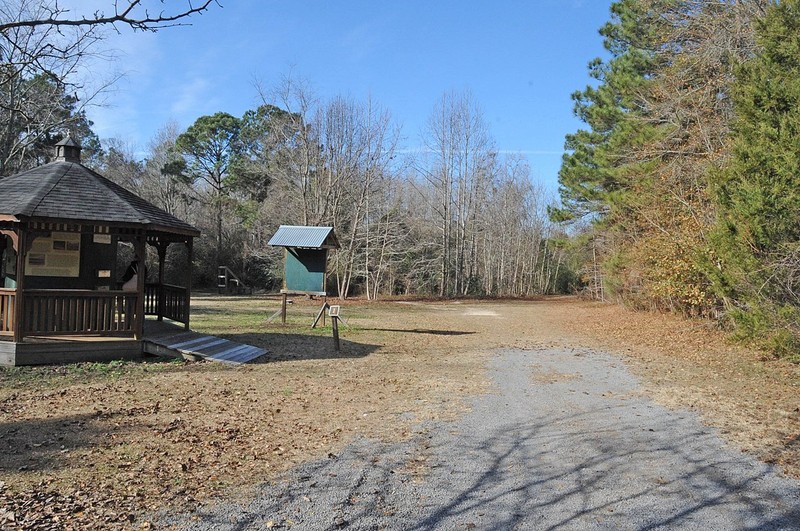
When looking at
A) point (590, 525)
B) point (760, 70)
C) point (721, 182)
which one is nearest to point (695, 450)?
point (590, 525)

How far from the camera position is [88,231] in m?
10.5

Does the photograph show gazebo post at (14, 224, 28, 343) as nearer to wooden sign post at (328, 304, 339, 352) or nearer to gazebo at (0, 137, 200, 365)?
gazebo at (0, 137, 200, 365)

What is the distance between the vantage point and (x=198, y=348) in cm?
1120

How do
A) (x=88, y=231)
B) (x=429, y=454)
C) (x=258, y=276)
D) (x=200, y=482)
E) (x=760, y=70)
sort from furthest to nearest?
(x=258, y=276), (x=760, y=70), (x=88, y=231), (x=429, y=454), (x=200, y=482)

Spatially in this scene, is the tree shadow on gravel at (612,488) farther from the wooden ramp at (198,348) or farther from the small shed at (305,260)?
the small shed at (305,260)

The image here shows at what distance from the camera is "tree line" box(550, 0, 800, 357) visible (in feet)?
35.8

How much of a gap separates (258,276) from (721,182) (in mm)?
34377

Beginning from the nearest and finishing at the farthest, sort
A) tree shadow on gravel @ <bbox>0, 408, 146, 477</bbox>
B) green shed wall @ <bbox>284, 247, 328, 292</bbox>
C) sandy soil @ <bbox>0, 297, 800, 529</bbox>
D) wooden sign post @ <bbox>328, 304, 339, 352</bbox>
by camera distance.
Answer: sandy soil @ <bbox>0, 297, 800, 529</bbox>, tree shadow on gravel @ <bbox>0, 408, 146, 477</bbox>, wooden sign post @ <bbox>328, 304, 339, 352</bbox>, green shed wall @ <bbox>284, 247, 328, 292</bbox>

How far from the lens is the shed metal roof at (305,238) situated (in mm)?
17297

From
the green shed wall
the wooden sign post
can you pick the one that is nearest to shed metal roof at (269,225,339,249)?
the green shed wall

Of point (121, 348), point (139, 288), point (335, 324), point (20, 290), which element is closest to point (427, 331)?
point (335, 324)

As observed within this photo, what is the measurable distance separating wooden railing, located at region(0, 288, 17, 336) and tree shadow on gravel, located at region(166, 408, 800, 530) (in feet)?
24.4

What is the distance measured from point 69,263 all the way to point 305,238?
6.93 metres

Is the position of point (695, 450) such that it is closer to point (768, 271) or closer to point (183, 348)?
point (768, 271)
